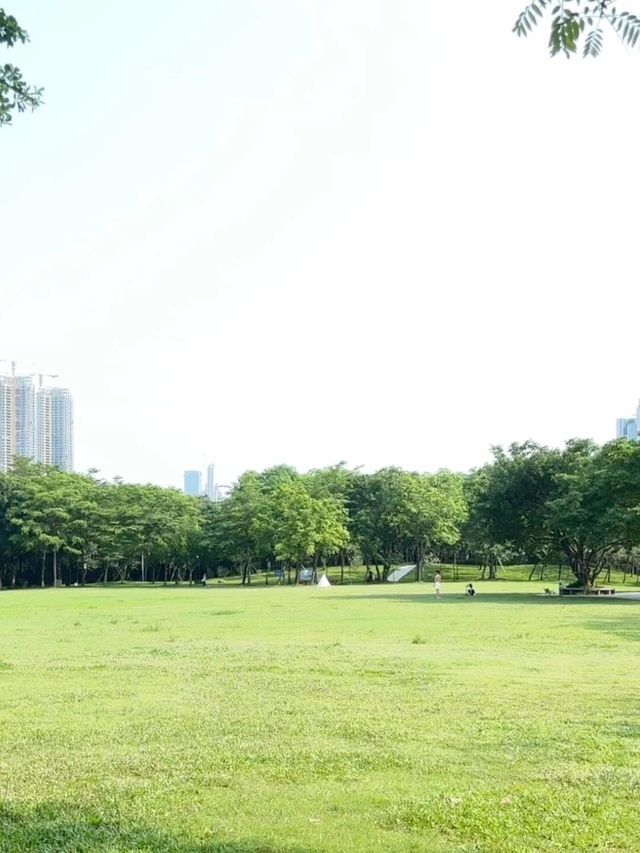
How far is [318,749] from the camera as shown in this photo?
9.78 meters

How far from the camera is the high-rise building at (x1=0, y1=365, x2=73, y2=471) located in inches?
5531

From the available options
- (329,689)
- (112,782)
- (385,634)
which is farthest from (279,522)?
(112,782)

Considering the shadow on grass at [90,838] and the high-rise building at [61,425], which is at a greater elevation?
the high-rise building at [61,425]

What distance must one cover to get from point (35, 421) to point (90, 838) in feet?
498

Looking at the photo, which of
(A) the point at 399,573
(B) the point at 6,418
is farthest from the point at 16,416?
(A) the point at 399,573

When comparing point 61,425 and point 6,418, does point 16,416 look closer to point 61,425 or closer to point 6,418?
point 6,418

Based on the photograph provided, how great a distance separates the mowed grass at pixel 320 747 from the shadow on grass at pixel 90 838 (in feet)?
0.08

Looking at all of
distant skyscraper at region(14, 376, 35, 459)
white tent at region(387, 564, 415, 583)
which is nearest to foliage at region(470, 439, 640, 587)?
white tent at region(387, 564, 415, 583)

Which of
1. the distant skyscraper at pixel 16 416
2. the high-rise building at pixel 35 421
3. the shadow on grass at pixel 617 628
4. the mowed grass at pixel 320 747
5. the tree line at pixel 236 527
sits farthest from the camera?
the high-rise building at pixel 35 421

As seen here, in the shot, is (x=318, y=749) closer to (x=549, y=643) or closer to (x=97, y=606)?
(x=549, y=643)

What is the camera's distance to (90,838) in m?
6.82

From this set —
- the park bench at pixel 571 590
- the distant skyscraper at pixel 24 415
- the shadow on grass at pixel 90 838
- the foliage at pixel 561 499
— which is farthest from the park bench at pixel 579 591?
the distant skyscraper at pixel 24 415

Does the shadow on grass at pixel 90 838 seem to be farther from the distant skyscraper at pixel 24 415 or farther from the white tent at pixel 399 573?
the distant skyscraper at pixel 24 415

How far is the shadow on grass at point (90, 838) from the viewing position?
6555 mm
